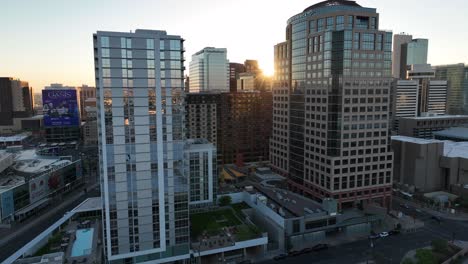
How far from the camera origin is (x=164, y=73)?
63562 millimetres

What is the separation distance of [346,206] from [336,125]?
26.8 meters

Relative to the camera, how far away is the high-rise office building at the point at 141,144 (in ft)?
200

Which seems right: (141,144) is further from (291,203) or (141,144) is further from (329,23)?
(329,23)

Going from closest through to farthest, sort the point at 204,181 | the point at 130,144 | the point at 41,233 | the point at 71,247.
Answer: the point at 130,144
the point at 71,247
the point at 41,233
the point at 204,181

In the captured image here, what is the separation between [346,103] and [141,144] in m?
62.2

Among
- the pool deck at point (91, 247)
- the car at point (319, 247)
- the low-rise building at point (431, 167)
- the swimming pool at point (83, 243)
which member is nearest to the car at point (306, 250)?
the car at point (319, 247)

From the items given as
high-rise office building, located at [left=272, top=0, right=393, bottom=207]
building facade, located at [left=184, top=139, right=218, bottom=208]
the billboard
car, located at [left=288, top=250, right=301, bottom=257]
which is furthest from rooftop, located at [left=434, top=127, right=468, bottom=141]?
the billboard

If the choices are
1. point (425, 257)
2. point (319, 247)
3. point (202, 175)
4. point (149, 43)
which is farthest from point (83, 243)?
point (425, 257)

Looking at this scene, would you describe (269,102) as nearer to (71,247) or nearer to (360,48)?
(360,48)

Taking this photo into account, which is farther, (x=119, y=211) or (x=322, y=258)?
(x=322, y=258)

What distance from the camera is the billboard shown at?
596 feet

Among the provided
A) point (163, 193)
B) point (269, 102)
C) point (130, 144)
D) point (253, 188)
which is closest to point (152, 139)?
point (130, 144)

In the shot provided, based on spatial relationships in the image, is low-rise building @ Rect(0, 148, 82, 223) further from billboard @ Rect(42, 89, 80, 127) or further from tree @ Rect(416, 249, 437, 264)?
tree @ Rect(416, 249, 437, 264)

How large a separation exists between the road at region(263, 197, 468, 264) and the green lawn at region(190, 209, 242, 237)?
47.8 ft
